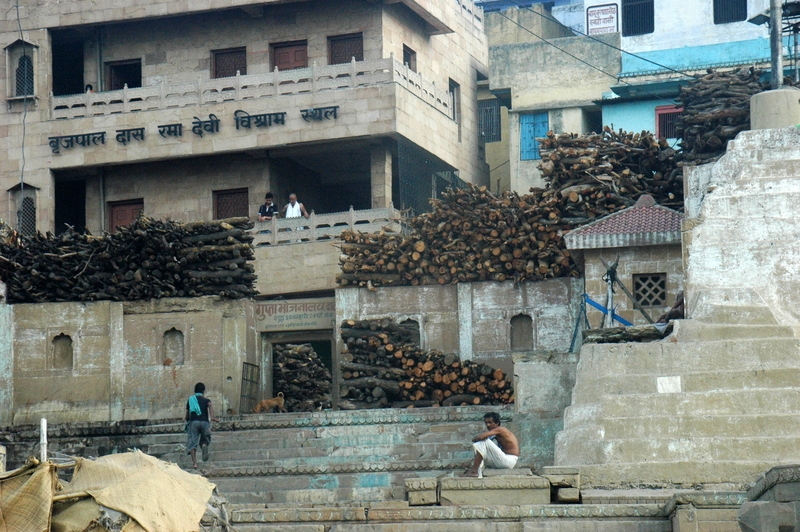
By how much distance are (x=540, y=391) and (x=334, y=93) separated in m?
13.9

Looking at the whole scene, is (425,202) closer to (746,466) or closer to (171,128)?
(171,128)

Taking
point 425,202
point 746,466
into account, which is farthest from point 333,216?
point 746,466

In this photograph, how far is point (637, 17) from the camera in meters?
39.5

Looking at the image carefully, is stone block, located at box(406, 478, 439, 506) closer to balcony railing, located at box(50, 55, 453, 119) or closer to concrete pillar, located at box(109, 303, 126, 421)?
concrete pillar, located at box(109, 303, 126, 421)

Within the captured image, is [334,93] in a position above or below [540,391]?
above

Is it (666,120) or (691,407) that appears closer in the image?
(691,407)

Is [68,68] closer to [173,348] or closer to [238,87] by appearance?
[238,87]

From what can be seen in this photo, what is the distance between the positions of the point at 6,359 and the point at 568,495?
636 inches

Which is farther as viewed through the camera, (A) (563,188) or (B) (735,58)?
(B) (735,58)

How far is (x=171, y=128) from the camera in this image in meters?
37.9

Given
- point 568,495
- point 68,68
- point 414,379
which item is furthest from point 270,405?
point 68,68

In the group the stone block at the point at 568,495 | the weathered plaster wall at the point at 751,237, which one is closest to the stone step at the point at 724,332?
the weathered plaster wall at the point at 751,237

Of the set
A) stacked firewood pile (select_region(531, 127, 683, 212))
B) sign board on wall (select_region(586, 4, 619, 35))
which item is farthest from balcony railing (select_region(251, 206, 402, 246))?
sign board on wall (select_region(586, 4, 619, 35))

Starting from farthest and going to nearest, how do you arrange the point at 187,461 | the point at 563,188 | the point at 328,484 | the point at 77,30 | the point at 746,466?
the point at 77,30 < the point at 563,188 < the point at 187,461 < the point at 328,484 < the point at 746,466
